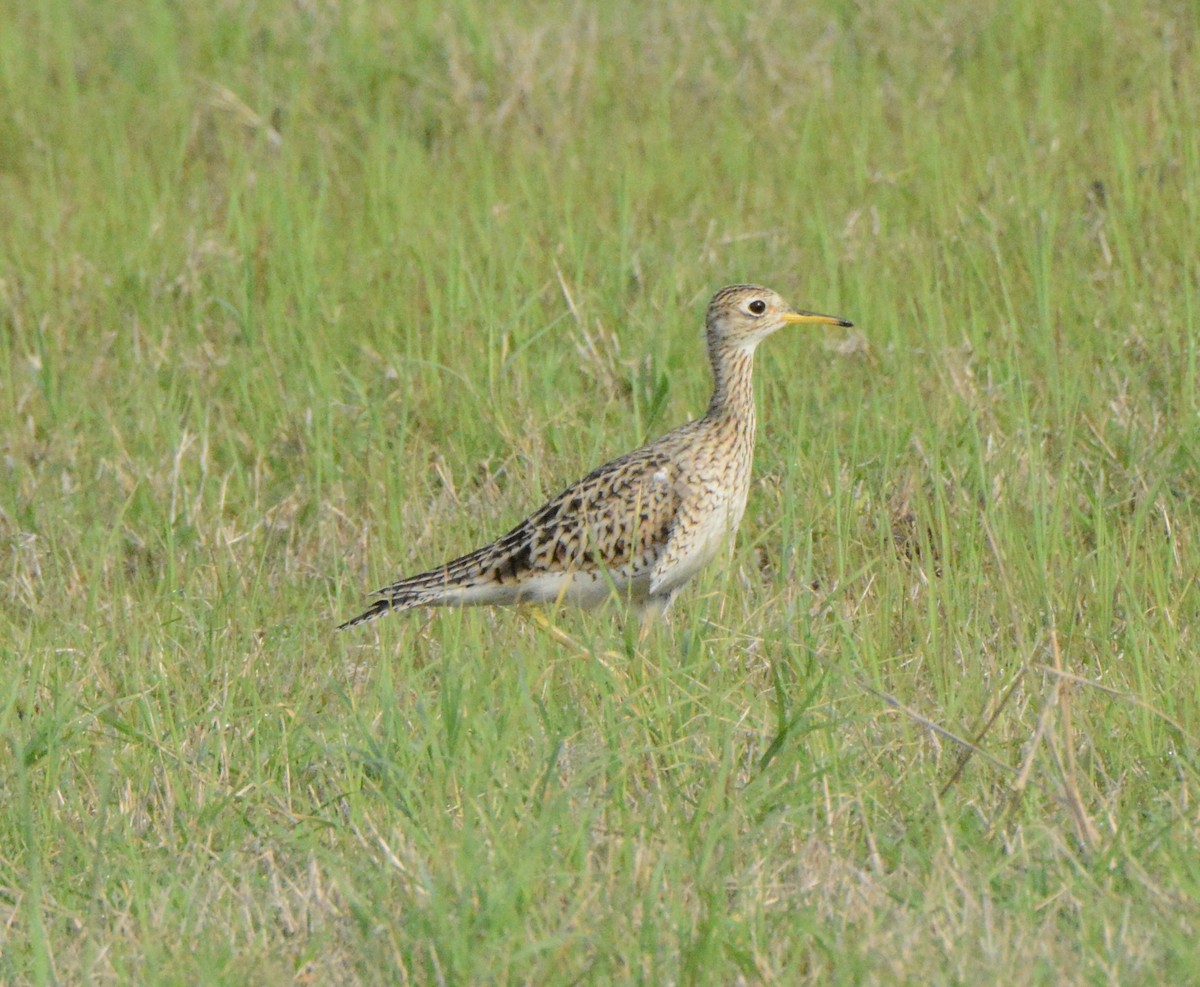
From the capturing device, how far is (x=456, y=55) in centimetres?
944

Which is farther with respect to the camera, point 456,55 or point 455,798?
point 456,55

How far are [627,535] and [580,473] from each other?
71 centimetres

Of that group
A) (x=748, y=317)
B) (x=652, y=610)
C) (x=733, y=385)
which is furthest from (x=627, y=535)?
(x=748, y=317)

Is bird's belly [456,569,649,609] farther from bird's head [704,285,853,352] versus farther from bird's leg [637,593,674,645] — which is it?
bird's head [704,285,853,352]

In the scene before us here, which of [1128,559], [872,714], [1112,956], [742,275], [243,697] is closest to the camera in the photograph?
[1112,956]

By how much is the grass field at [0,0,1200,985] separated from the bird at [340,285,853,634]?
0.50ft

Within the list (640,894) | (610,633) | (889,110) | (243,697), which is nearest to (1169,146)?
(889,110)

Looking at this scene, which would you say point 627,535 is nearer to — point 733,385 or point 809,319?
point 733,385

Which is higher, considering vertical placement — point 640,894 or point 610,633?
point 640,894

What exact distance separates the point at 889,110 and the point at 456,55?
6.67ft

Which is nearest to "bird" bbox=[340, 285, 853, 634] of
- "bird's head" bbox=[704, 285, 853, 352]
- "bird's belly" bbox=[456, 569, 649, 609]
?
"bird's belly" bbox=[456, 569, 649, 609]

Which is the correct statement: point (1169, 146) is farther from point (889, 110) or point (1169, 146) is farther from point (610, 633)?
point (610, 633)

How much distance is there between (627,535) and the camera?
5.90 metres

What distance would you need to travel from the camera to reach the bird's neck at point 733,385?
6.20 metres
